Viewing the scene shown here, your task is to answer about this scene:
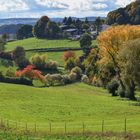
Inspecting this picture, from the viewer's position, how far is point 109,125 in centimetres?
5356

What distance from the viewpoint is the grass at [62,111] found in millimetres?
56122

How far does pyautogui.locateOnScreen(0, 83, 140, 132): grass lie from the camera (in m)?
56.1

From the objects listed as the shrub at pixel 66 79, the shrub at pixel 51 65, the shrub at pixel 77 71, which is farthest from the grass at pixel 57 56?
the shrub at pixel 66 79

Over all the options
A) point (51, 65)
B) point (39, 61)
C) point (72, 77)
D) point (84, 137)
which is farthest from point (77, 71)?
point (84, 137)

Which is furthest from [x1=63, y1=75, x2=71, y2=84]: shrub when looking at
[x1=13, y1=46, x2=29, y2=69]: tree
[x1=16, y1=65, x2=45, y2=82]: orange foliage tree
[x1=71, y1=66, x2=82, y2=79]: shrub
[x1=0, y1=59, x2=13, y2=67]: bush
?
[x1=0, y1=59, x2=13, y2=67]: bush

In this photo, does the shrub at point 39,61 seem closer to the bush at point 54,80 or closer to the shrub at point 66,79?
the shrub at point 66,79

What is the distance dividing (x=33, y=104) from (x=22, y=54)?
9241 centimetres

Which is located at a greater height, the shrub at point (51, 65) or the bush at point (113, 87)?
the bush at point (113, 87)

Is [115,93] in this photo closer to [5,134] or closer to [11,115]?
[11,115]

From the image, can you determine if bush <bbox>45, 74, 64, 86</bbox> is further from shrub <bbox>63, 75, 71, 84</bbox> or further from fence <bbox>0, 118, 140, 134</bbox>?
fence <bbox>0, 118, 140, 134</bbox>

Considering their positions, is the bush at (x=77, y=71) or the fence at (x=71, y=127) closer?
the fence at (x=71, y=127)

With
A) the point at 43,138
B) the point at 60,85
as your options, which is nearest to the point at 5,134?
the point at 43,138

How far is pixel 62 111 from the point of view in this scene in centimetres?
7025

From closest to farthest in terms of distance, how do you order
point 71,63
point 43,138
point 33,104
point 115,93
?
point 43,138, point 33,104, point 115,93, point 71,63
